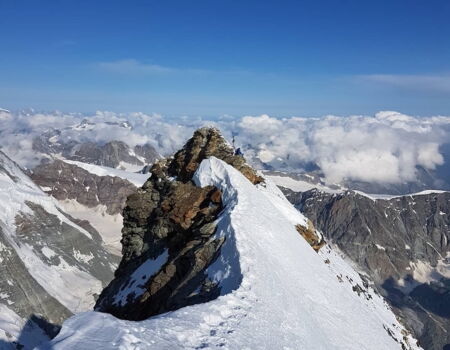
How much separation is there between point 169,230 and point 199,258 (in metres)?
15.2

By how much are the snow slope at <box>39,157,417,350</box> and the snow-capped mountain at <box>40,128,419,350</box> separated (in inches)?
3.3

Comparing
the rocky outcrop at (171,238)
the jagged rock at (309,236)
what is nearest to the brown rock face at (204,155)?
the rocky outcrop at (171,238)

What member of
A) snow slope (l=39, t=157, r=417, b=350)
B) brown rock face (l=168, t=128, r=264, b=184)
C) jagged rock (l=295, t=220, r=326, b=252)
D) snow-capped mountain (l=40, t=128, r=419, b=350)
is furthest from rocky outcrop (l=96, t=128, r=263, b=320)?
jagged rock (l=295, t=220, r=326, b=252)

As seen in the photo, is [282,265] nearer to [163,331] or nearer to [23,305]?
[163,331]

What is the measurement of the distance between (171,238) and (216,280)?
62.8 ft

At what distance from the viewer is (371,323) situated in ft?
147

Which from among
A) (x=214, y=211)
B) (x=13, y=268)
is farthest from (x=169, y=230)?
(x=13, y=268)

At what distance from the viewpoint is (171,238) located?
49.6 m

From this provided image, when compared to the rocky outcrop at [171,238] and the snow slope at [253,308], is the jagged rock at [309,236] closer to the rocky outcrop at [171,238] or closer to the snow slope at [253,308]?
the snow slope at [253,308]

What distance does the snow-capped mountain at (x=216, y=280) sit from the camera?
22250 millimetres

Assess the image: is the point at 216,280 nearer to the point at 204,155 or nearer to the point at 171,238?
the point at 171,238

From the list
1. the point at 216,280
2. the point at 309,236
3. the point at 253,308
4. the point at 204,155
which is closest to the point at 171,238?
the point at 204,155

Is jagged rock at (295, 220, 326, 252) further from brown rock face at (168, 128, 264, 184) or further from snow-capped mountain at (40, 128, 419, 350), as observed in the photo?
brown rock face at (168, 128, 264, 184)

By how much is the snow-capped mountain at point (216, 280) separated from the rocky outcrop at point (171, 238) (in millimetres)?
130
